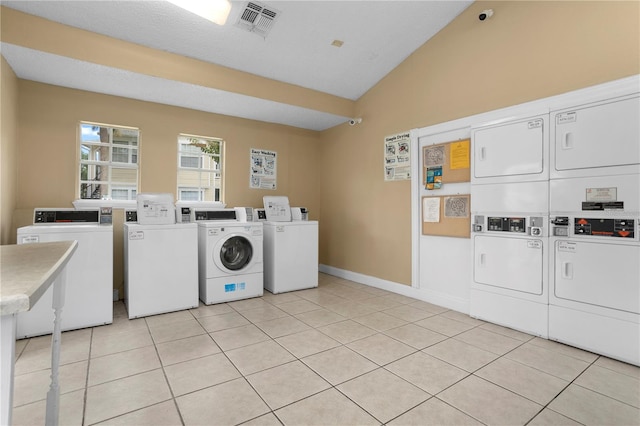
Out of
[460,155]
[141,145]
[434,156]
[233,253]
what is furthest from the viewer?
[233,253]

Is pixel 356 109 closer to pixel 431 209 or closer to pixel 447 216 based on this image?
pixel 431 209

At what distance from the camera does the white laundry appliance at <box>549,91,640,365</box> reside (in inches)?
93.4

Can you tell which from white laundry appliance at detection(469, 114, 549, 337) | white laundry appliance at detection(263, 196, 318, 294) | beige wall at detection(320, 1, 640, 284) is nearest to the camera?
beige wall at detection(320, 1, 640, 284)

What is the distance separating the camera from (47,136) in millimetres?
3604

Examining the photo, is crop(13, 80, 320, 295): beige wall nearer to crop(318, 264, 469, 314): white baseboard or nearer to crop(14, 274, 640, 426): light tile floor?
crop(318, 264, 469, 314): white baseboard

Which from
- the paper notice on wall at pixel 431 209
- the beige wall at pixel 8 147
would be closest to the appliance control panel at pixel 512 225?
the paper notice on wall at pixel 431 209

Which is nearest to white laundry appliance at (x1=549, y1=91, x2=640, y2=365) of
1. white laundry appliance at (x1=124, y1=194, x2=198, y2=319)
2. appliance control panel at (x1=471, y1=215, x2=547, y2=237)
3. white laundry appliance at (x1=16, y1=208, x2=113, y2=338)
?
appliance control panel at (x1=471, y1=215, x2=547, y2=237)

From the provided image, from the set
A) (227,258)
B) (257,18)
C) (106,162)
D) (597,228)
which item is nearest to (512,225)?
(597,228)

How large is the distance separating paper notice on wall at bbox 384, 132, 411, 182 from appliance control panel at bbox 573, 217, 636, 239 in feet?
6.32

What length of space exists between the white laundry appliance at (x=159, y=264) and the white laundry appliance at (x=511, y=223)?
323cm

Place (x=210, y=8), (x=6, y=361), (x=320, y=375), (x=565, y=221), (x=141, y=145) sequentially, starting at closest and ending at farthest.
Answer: (x=6, y=361)
(x=320, y=375)
(x=565, y=221)
(x=210, y=8)
(x=141, y=145)

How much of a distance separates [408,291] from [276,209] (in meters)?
2.28

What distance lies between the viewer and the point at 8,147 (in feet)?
10.3

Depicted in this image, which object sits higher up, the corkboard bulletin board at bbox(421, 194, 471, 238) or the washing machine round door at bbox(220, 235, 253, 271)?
the corkboard bulletin board at bbox(421, 194, 471, 238)
